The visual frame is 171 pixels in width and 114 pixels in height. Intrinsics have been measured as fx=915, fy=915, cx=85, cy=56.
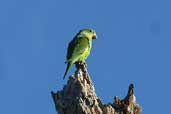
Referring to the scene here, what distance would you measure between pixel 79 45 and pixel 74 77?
2989mm

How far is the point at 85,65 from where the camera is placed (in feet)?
82.3

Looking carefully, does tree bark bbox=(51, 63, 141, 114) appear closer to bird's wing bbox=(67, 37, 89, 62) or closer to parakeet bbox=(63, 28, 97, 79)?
parakeet bbox=(63, 28, 97, 79)

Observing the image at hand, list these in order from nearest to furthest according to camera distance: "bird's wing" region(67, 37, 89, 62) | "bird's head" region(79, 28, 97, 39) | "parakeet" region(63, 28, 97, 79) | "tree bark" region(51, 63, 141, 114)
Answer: "tree bark" region(51, 63, 141, 114) → "parakeet" region(63, 28, 97, 79) → "bird's wing" region(67, 37, 89, 62) → "bird's head" region(79, 28, 97, 39)

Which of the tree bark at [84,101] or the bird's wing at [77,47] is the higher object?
the bird's wing at [77,47]

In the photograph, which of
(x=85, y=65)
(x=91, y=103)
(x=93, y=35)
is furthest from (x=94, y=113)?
(x=93, y=35)

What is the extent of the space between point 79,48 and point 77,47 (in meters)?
0.09

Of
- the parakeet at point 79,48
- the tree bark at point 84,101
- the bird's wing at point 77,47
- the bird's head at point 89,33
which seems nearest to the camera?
the tree bark at point 84,101

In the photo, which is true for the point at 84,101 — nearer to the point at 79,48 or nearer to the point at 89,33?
the point at 79,48

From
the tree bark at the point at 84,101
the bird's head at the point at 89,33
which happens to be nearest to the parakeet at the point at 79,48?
the bird's head at the point at 89,33

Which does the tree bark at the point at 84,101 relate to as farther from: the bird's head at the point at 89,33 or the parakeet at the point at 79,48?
the bird's head at the point at 89,33

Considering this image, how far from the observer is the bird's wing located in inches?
1025

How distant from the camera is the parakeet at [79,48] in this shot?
25.9 meters

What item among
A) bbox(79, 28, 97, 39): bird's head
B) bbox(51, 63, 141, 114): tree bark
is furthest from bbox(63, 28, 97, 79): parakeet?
bbox(51, 63, 141, 114): tree bark

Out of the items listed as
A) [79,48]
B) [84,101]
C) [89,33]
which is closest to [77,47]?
[79,48]
